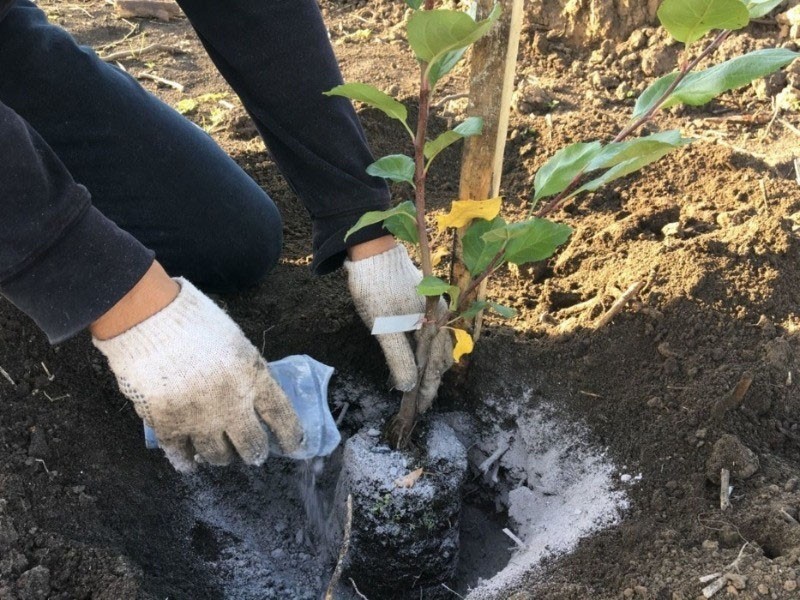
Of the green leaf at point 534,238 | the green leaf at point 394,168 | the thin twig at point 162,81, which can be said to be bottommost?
the thin twig at point 162,81

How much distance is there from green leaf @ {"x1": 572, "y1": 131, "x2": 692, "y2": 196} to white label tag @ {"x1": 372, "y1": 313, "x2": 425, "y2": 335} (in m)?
0.48


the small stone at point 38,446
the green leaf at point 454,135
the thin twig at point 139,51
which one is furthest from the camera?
the thin twig at point 139,51

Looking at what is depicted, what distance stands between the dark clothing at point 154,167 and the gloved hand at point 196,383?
0.11 m

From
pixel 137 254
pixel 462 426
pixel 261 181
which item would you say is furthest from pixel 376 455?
pixel 261 181

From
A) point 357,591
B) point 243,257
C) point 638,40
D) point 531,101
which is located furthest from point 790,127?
point 357,591

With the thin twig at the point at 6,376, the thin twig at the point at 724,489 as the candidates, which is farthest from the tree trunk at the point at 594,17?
the thin twig at the point at 6,376

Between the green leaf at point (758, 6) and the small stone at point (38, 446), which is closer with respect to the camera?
the green leaf at point (758, 6)

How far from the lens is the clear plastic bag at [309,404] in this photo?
5.39 ft

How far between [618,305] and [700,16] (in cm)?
80

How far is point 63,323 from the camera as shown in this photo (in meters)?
1.26

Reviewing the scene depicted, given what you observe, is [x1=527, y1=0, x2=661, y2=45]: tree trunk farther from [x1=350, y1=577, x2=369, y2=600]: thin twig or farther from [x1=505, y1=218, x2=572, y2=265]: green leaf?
[x1=350, y1=577, x2=369, y2=600]: thin twig

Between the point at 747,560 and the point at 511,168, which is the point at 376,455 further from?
the point at 511,168

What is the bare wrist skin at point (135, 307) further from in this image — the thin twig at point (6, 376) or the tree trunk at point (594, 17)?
the tree trunk at point (594, 17)

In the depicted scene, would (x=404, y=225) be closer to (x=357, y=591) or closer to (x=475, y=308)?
(x=475, y=308)
